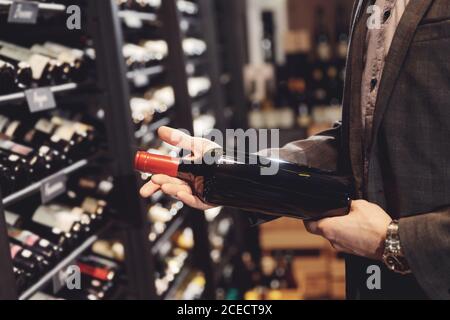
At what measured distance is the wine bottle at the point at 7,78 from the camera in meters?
1.52

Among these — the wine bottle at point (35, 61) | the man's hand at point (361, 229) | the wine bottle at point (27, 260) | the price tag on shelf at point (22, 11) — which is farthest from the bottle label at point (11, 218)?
the man's hand at point (361, 229)

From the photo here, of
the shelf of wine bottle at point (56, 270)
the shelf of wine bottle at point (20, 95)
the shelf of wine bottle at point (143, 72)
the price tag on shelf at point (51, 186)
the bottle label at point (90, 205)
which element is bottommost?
the shelf of wine bottle at point (56, 270)

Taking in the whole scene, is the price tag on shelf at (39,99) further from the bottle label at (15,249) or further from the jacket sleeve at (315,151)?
the jacket sleeve at (315,151)

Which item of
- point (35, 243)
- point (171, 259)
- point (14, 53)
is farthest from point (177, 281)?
point (14, 53)

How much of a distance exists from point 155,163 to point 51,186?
77 cm

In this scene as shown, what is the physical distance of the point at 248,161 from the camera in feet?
3.50

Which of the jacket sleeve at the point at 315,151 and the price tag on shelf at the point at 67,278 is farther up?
the jacket sleeve at the point at 315,151

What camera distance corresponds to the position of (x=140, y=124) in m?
2.46

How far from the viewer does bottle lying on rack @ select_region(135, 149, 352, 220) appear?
3.34 feet

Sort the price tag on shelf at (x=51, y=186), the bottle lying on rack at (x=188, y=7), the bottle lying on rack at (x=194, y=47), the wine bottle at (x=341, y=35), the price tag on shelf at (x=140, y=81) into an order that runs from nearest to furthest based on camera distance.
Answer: the price tag on shelf at (x=51, y=186), the price tag on shelf at (x=140, y=81), the bottle lying on rack at (x=188, y=7), the bottle lying on rack at (x=194, y=47), the wine bottle at (x=341, y=35)
